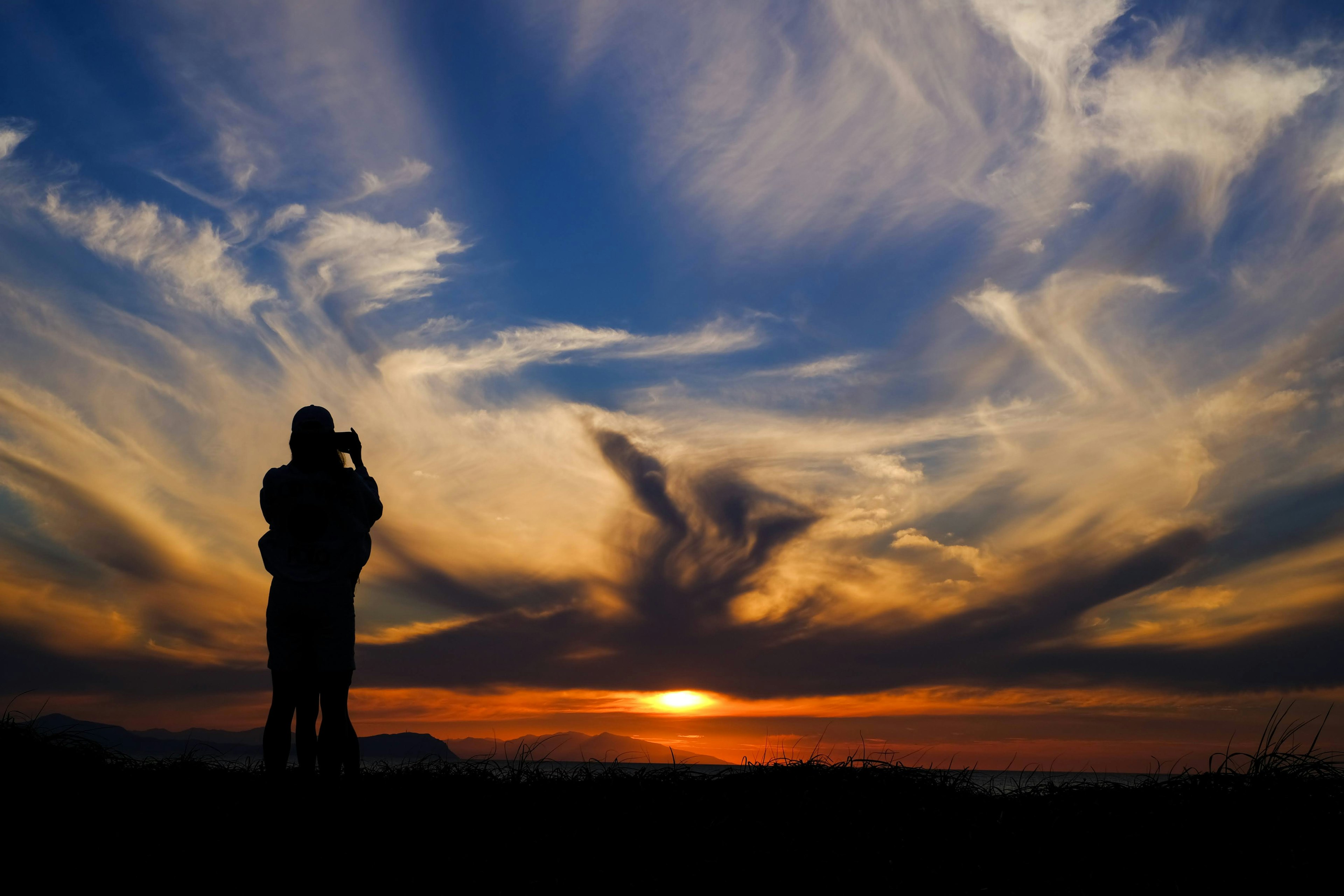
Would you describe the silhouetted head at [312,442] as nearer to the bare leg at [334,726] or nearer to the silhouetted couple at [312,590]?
the silhouetted couple at [312,590]

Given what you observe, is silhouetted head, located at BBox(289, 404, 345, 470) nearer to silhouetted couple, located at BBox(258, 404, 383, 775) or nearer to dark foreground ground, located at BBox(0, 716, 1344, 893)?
silhouetted couple, located at BBox(258, 404, 383, 775)

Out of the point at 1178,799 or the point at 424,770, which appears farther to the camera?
the point at 424,770

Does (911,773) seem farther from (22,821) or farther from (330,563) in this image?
(22,821)

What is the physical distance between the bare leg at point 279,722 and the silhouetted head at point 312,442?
155 cm

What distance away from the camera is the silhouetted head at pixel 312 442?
20.7 feet

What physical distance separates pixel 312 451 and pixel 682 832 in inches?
152

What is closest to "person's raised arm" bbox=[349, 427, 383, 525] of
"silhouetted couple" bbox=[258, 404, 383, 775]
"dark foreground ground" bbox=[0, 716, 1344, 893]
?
"silhouetted couple" bbox=[258, 404, 383, 775]

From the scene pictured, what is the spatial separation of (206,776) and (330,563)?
2.44 meters

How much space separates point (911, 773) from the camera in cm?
682

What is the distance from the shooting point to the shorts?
6.16m

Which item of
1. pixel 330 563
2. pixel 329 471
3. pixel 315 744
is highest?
pixel 329 471

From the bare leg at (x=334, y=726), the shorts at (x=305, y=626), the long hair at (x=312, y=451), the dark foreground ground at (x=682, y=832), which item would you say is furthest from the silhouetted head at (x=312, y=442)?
the dark foreground ground at (x=682, y=832)

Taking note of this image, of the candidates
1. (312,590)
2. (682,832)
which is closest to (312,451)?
(312,590)

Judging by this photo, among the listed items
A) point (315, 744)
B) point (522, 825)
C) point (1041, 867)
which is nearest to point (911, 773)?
point (1041, 867)
